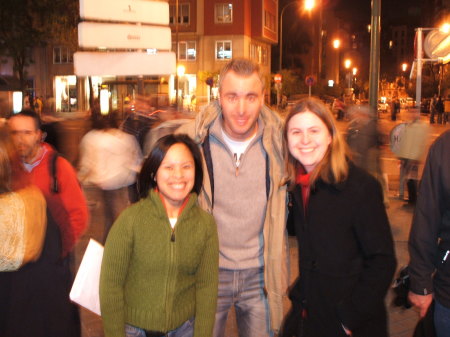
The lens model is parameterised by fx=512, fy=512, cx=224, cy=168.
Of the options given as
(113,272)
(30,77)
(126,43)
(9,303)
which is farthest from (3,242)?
(30,77)

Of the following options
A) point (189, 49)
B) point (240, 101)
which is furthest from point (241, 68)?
point (189, 49)

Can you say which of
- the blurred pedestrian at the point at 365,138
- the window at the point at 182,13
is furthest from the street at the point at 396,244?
the window at the point at 182,13

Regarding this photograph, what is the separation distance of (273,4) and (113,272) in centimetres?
5290

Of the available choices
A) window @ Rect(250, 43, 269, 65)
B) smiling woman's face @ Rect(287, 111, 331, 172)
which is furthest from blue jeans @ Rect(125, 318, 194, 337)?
window @ Rect(250, 43, 269, 65)

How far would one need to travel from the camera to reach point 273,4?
171ft

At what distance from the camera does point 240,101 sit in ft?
10.2

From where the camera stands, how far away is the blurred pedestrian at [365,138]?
26.7 feet

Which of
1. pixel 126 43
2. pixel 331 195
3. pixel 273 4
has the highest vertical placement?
pixel 273 4

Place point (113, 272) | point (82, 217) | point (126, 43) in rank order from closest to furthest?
1. point (113, 272)
2. point (82, 217)
3. point (126, 43)

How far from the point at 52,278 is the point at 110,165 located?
335 cm

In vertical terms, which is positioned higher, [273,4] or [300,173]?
[273,4]

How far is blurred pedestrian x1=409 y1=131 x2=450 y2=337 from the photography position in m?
2.65

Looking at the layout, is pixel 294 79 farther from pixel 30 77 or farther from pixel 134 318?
pixel 134 318

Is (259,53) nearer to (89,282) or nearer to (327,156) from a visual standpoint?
(327,156)
